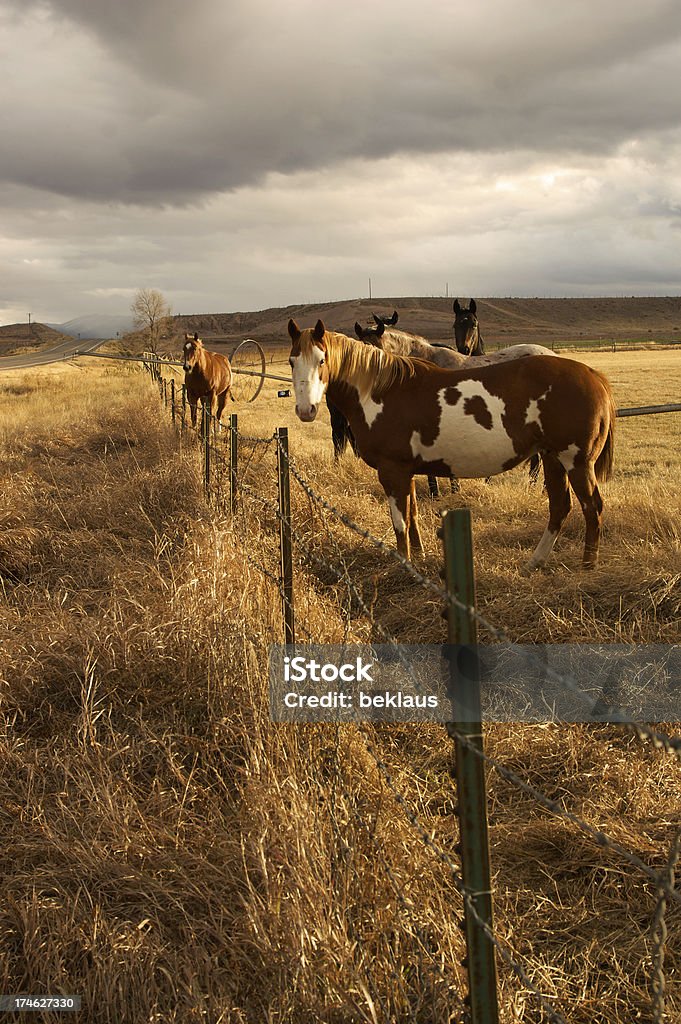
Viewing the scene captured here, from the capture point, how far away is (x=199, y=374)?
507 inches

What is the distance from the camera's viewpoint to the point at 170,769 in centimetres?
285

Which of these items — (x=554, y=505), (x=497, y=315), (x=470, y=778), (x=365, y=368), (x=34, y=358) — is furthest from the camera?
(x=497, y=315)

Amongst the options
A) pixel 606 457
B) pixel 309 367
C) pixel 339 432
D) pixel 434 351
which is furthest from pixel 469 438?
pixel 339 432

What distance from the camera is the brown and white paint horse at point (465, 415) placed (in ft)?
18.2

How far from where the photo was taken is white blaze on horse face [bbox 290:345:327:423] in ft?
18.2

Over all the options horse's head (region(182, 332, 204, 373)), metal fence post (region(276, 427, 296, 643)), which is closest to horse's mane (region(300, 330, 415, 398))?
metal fence post (region(276, 427, 296, 643))

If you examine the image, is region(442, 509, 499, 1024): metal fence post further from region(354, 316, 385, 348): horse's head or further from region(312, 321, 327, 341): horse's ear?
region(354, 316, 385, 348): horse's head

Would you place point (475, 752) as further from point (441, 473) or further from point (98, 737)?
point (441, 473)

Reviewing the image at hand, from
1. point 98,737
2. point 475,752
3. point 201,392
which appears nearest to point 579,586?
point 98,737

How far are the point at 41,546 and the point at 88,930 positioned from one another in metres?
4.19

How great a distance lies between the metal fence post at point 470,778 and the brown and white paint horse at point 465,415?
401cm

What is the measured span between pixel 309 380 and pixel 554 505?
2.28m

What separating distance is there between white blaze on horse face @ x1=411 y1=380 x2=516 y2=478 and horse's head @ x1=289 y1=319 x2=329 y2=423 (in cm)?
88

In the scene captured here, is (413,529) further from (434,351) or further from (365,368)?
(434,351)
